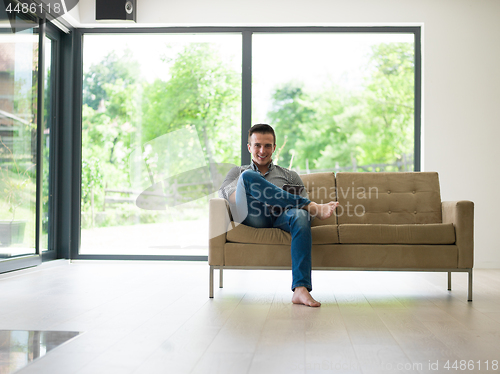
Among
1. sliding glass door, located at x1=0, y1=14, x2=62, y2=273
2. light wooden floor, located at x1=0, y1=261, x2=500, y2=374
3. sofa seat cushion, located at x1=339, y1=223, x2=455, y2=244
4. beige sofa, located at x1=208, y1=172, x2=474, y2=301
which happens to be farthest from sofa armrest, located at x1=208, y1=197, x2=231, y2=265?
sliding glass door, located at x1=0, y1=14, x2=62, y2=273

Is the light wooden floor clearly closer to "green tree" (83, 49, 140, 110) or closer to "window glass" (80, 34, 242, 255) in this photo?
"window glass" (80, 34, 242, 255)

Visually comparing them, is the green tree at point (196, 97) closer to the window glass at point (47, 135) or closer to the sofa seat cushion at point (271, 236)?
the window glass at point (47, 135)

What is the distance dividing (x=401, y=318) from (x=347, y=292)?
791 millimetres

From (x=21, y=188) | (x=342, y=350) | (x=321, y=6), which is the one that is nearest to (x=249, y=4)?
(x=321, y=6)

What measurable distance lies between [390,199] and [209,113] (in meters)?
2.11

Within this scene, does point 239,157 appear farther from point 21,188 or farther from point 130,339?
point 130,339

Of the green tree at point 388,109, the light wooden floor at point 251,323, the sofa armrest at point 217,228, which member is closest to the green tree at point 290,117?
the green tree at point 388,109

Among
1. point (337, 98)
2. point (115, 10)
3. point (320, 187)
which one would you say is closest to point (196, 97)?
point (115, 10)

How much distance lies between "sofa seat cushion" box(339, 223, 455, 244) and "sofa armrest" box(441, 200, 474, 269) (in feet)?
0.13

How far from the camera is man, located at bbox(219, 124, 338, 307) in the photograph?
2.60m

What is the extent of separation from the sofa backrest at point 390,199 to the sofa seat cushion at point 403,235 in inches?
15.9

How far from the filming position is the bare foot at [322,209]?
2.71m

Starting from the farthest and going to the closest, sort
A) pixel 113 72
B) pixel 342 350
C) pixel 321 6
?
pixel 113 72
pixel 321 6
pixel 342 350

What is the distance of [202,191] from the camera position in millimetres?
4652
